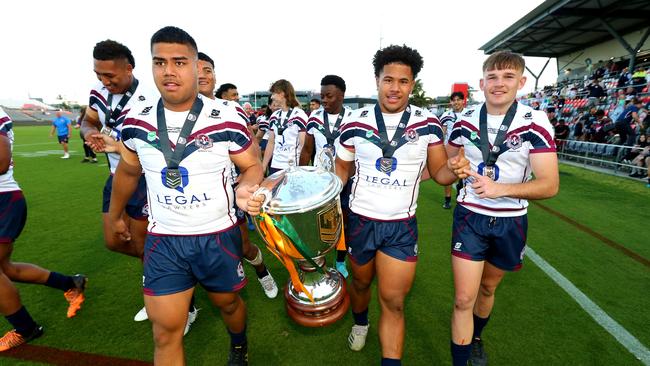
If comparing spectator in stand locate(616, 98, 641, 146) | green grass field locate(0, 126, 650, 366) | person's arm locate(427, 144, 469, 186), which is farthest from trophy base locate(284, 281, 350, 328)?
spectator in stand locate(616, 98, 641, 146)

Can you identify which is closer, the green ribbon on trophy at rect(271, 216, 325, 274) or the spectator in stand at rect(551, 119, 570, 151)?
the green ribbon on trophy at rect(271, 216, 325, 274)

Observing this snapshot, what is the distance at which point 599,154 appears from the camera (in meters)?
11.7

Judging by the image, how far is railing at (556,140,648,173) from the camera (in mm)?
9945

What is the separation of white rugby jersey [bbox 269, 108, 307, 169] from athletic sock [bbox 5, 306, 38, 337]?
11.3 feet

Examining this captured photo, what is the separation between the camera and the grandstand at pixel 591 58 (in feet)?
39.3

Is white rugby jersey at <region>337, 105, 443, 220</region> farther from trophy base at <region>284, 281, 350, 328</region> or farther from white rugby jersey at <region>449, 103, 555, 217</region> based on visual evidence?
trophy base at <region>284, 281, 350, 328</region>

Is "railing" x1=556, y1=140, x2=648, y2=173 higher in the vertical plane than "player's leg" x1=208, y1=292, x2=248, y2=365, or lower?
higher

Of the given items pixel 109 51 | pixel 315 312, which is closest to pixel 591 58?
pixel 315 312

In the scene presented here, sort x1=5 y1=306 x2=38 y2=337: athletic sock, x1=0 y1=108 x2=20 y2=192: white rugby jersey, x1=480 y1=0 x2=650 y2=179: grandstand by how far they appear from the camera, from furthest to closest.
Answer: x1=480 y1=0 x2=650 y2=179: grandstand, x1=5 y1=306 x2=38 y2=337: athletic sock, x1=0 y1=108 x2=20 y2=192: white rugby jersey

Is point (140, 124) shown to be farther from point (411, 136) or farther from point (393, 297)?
point (393, 297)

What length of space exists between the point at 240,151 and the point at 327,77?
2.82 metres

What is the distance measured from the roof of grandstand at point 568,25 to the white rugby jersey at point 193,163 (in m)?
20.4

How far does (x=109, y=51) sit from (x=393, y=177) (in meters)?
2.69

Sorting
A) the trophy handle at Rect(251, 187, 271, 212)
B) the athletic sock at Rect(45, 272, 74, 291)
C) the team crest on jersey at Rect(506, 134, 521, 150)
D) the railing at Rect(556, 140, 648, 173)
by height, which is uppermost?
the team crest on jersey at Rect(506, 134, 521, 150)
